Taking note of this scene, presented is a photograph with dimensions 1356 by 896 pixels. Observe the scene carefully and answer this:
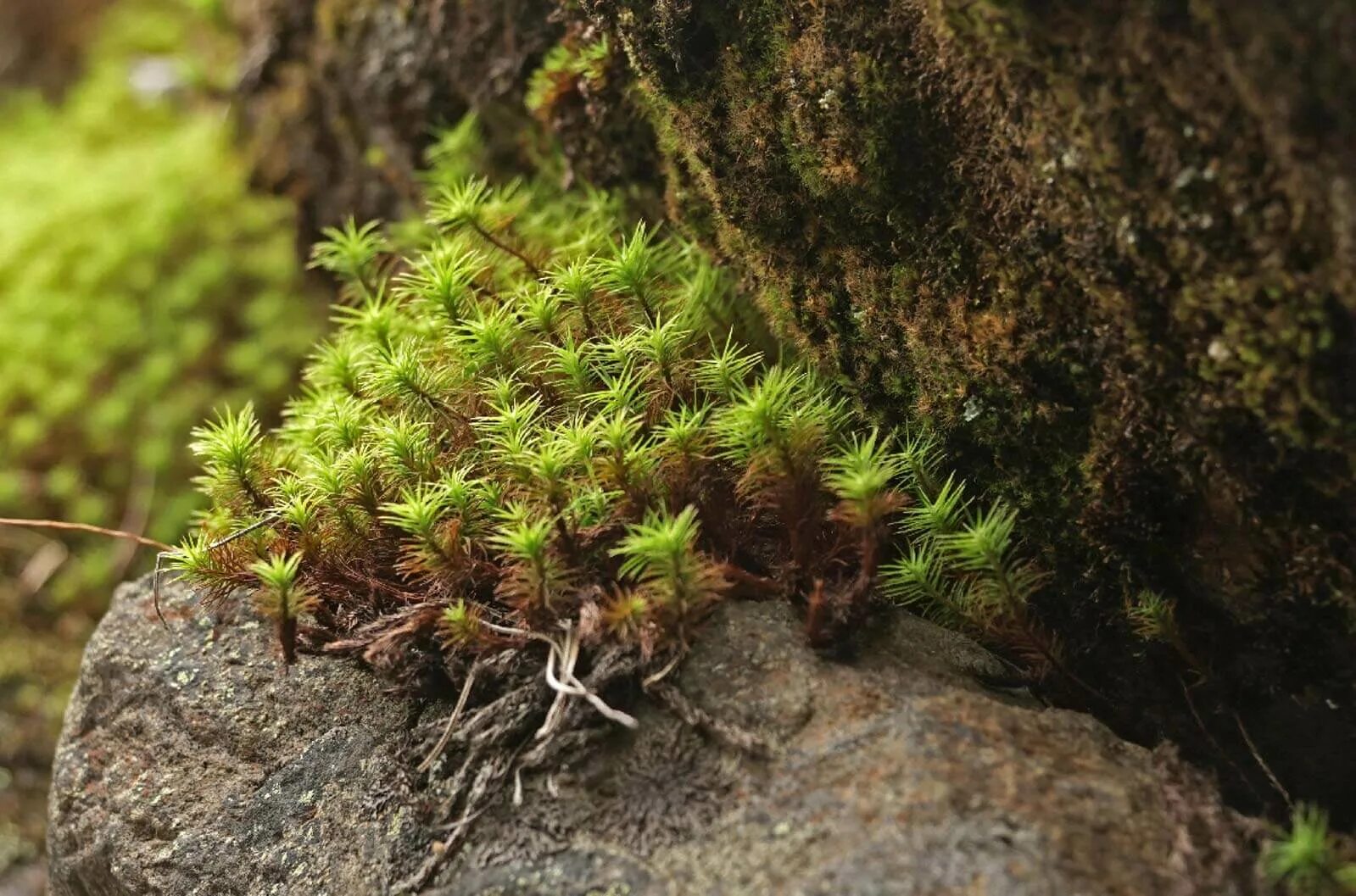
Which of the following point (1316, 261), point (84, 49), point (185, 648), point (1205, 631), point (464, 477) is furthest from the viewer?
point (84, 49)

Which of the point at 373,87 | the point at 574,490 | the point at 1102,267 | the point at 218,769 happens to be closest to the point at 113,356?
the point at 373,87

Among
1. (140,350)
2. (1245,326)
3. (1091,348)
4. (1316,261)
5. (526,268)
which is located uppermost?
(1316,261)

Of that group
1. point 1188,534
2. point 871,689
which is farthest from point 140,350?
point 1188,534

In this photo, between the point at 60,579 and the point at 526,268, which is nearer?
the point at 526,268

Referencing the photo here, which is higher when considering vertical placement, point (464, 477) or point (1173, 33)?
point (1173, 33)

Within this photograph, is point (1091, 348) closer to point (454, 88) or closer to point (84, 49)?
point (454, 88)

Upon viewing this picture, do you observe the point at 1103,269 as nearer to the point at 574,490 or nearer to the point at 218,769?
the point at 574,490

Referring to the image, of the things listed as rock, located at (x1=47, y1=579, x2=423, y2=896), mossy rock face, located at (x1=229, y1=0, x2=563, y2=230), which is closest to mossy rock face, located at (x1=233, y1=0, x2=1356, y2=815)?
mossy rock face, located at (x1=229, y1=0, x2=563, y2=230)

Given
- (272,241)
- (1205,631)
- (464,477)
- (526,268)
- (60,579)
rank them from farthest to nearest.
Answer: (272,241) < (60,579) < (526,268) < (464,477) < (1205,631)
